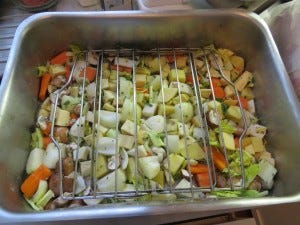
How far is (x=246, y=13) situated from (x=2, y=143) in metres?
0.77

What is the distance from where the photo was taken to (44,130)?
2.76ft

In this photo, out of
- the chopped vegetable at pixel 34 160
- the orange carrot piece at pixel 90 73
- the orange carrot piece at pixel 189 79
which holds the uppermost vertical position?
the orange carrot piece at pixel 90 73

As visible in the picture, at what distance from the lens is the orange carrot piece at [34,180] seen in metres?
0.75

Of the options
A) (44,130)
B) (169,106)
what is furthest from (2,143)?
(169,106)

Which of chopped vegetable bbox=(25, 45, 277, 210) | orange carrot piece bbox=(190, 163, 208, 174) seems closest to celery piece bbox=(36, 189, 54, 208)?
chopped vegetable bbox=(25, 45, 277, 210)

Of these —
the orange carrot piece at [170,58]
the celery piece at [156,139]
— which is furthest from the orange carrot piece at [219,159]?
the orange carrot piece at [170,58]

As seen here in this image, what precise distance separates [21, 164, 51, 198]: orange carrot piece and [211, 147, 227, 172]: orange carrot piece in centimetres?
42

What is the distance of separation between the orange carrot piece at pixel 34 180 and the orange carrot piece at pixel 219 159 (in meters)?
0.42

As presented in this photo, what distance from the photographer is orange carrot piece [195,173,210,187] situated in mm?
778

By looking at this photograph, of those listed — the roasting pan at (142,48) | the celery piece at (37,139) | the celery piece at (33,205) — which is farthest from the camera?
the celery piece at (37,139)

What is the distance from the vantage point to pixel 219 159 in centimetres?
82

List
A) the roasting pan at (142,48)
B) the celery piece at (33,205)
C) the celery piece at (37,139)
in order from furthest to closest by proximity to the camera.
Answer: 1. the celery piece at (37,139)
2. the celery piece at (33,205)
3. the roasting pan at (142,48)

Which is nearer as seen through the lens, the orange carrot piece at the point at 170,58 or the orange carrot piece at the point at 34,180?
the orange carrot piece at the point at 34,180

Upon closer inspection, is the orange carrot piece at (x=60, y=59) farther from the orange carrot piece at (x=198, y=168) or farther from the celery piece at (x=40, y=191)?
the orange carrot piece at (x=198, y=168)
